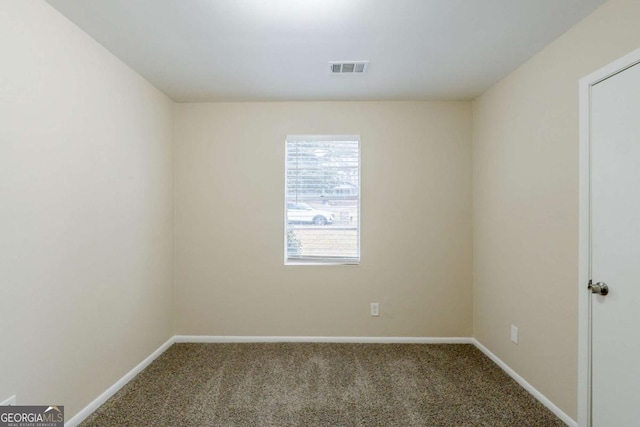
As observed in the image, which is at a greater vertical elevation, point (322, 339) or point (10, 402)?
point (10, 402)

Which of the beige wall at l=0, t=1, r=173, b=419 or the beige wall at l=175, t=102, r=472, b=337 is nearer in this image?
the beige wall at l=0, t=1, r=173, b=419

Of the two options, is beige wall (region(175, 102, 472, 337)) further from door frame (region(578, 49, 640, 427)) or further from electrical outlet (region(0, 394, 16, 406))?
electrical outlet (region(0, 394, 16, 406))

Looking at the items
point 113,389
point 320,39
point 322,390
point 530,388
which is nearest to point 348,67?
point 320,39

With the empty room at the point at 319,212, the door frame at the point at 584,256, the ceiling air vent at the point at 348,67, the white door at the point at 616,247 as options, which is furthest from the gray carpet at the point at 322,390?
the ceiling air vent at the point at 348,67

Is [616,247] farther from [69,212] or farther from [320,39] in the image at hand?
[69,212]

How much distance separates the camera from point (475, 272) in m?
3.15

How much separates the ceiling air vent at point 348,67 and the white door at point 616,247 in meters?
1.49

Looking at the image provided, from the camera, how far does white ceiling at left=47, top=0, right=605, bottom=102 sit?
1720 millimetres

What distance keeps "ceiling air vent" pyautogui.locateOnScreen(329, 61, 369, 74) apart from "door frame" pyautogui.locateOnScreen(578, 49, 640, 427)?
56.3 inches

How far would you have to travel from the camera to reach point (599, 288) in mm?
1713

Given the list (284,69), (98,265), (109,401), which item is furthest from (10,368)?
(284,69)

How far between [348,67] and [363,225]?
5.06 ft

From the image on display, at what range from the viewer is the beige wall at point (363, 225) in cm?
319

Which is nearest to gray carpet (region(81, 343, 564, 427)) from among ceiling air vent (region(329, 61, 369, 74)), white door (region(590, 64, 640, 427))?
white door (region(590, 64, 640, 427))
